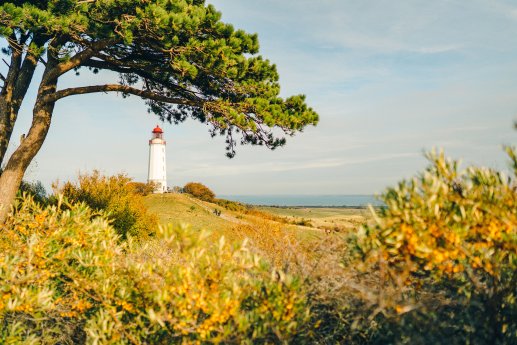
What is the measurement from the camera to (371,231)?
12.3ft

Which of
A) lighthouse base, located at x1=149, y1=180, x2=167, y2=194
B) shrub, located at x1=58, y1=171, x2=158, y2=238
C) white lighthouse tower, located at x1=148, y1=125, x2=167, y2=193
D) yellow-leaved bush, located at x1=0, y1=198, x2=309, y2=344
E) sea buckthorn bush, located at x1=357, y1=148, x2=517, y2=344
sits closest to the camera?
sea buckthorn bush, located at x1=357, y1=148, x2=517, y2=344

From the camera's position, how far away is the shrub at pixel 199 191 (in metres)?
44.9

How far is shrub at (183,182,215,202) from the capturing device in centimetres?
4491

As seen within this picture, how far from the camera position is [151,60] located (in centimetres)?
1138

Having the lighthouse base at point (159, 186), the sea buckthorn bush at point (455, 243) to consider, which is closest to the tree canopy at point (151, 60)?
the sea buckthorn bush at point (455, 243)

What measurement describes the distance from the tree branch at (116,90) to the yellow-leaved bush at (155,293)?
6.22m

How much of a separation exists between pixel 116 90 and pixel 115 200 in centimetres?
755

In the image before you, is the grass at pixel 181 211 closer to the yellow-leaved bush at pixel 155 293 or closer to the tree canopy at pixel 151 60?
the tree canopy at pixel 151 60

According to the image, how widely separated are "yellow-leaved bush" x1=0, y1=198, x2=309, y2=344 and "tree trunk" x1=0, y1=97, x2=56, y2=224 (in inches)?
213

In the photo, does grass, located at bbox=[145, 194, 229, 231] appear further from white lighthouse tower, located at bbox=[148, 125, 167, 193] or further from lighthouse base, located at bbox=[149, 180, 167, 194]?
white lighthouse tower, located at bbox=[148, 125, 167, 193]

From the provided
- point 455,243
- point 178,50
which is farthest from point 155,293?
point 178,50

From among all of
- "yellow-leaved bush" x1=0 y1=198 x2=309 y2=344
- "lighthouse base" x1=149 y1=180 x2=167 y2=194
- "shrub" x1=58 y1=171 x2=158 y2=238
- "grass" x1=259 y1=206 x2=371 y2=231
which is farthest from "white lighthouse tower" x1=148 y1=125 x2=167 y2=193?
"yellow-leaved bush" x1=0 y1=198 x2=309 y2=344

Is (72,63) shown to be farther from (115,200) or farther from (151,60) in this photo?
(115,200)

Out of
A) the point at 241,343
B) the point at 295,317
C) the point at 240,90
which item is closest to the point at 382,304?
the point at 295,317
